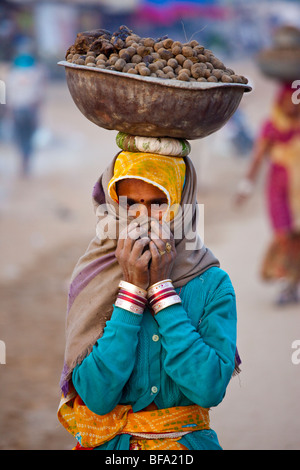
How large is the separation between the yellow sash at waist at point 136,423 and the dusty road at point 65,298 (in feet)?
1.50

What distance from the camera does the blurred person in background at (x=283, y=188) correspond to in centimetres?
775

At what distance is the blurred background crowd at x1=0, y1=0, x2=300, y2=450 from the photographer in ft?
17.4

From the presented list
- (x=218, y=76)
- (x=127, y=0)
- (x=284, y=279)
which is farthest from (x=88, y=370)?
(x=127, y=0)

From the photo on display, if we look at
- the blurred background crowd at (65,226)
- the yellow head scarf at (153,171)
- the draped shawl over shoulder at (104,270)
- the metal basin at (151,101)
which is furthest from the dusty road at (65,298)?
the metal basin at (151,101)

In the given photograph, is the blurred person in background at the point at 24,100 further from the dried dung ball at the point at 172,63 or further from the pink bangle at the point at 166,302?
the pink bangle at the point at 166,302

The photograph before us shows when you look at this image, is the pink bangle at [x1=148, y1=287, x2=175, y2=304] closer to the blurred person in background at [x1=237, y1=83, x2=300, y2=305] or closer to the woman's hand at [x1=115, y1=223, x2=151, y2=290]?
the woman's hand at [x1=115, y1=223, x2=151, y2=290]

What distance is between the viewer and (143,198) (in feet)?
7.85

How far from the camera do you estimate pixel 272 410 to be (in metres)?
5.29

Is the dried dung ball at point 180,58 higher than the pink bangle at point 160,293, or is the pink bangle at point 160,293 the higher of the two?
the dried dung ball at point 180,58

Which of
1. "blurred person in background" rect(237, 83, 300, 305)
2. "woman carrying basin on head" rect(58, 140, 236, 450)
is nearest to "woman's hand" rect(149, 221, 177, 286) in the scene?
"woman carrying basin on head" rect(58, 140, 236, 450)

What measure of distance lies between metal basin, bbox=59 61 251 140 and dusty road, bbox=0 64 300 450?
115 centimetres

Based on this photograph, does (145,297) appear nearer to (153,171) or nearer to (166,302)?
(166,302)

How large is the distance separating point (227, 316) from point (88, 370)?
52 centimetres

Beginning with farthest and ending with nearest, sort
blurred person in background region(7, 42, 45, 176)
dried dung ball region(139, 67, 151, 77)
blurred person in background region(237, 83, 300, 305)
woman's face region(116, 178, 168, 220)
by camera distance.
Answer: blurred person in background region(7, 42, 45, 176), blurred person in background region(237, 83, 300, 305), woman's face region(116, 178, 168, 220), dried dung ball region(139, 67, 151, 77)
